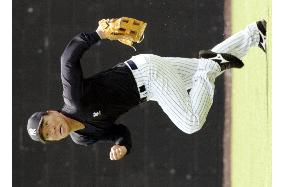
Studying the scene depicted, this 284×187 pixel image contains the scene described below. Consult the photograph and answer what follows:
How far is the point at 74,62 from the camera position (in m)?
2.46

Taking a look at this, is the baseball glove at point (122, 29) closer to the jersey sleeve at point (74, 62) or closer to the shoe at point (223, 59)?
the jersey sleeve at point (74, 62)

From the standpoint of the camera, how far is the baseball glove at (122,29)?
2.52 m

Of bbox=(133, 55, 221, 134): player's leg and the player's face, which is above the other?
bbox=(133, 55, 221, 134): player's leg

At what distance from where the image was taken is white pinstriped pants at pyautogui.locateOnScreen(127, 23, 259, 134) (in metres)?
2.68

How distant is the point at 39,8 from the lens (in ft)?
13.6

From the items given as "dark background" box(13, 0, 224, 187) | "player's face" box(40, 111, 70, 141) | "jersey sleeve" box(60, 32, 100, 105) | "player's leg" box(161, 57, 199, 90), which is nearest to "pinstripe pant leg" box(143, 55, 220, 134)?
"player's leg" box(161, 57, 199, 90)

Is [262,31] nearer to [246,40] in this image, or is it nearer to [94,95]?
[246,40]

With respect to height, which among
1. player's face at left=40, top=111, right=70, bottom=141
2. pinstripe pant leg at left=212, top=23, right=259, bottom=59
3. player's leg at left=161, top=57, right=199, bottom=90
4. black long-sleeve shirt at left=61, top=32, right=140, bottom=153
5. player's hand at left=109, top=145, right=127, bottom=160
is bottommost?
player's hand at left=109, top=145, right=127, bottom=160

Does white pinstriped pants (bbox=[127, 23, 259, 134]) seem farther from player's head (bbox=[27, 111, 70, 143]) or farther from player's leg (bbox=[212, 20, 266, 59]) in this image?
player's head (bbox=[27, 111, 70, 143])

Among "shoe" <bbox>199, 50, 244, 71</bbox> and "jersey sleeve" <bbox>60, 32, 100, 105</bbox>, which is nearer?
"jersey sleeve" <bbox>60, 32, 100, 105</bbox>

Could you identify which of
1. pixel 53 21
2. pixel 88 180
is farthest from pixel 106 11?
pixel 88 180

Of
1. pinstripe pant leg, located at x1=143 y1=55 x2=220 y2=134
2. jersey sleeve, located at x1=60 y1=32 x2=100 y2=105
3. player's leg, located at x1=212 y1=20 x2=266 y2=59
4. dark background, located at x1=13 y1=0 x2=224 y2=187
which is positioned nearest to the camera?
jersey sleeve, located at x1=60 y1=32 x2=100 y2=105

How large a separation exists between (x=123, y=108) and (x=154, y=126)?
1512 mm

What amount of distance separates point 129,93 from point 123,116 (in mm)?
1492
